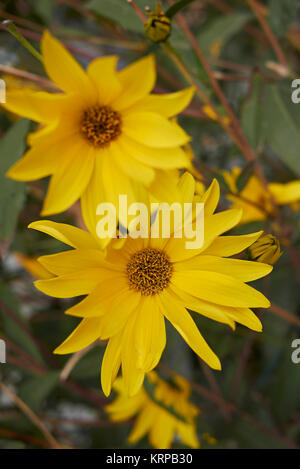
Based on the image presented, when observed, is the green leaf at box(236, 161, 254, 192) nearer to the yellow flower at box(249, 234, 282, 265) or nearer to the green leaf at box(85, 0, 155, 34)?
the yellow flower at box(249, 234, 282, 265)

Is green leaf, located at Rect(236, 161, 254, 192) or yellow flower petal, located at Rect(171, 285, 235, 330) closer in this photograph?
yellow flower petal, located at Rect(171, 285, 235, 330)

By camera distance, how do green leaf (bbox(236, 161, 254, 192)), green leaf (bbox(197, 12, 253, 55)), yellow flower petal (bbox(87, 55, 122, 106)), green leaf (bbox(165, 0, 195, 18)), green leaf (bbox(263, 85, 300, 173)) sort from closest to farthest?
yellow flower petal (bbox(87, 55, 122, 106)) < green leaf (bbox(165, 0, 195, 18)) < green leaf (bbox(236, 161, 254, 192)) < green leaf (bbox(263, 85, 300, 173)) < green leaf (bbox(197, 12, 253, 55))

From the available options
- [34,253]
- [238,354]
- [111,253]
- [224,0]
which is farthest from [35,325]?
[224,0]

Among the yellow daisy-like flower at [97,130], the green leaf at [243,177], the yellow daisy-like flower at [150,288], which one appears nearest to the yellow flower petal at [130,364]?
the yellow daisy-like flower at [150,288]

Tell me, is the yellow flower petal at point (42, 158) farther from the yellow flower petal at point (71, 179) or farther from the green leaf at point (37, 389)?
the green leaf at point (37, 389)

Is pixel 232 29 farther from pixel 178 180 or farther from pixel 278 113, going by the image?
pixel 178 180

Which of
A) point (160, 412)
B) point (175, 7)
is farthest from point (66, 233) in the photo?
point (160, 412)

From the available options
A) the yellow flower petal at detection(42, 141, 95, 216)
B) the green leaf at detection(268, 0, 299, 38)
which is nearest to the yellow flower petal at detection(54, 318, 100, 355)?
the yellow flower petal at detection(42, 141, 95, 216)
